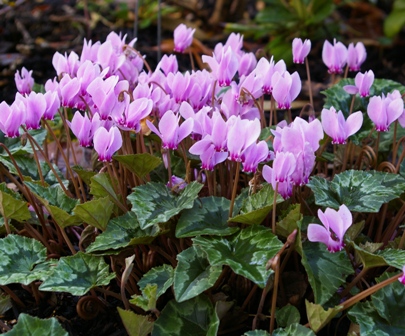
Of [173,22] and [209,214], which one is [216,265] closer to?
[209,214]

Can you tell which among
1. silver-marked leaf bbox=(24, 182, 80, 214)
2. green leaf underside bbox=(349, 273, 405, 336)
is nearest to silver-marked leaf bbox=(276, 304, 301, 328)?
green leaf underside bbox=(349, 273, 405, 336)

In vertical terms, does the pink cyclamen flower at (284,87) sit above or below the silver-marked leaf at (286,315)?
above

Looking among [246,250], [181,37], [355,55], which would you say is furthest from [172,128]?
[355,55]

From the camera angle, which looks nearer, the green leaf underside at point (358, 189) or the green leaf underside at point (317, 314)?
the green leaf underside at point (317, 314)

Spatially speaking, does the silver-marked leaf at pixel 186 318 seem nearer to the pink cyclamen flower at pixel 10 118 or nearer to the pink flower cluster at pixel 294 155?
the pink flower cluster at pixel 294 155

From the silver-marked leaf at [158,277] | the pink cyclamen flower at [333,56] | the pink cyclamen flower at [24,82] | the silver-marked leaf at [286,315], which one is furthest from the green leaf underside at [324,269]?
the pink cyclamen flower at [24,82]

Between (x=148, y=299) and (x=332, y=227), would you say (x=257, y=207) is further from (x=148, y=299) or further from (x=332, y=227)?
(x=148, y=299)

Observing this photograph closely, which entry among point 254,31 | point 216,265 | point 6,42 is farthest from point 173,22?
point 216,265
